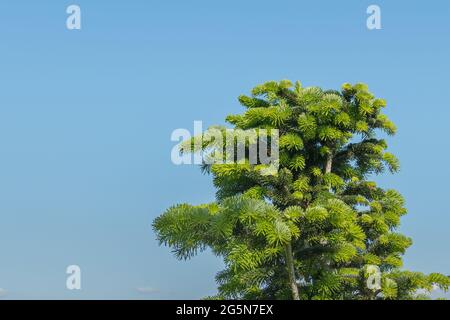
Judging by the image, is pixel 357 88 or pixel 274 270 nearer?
pixel 274 270

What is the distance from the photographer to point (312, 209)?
31.3 ft

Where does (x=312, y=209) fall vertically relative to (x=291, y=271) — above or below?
above

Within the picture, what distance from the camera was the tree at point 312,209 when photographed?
9.10 metres

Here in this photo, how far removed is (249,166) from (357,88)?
283cm

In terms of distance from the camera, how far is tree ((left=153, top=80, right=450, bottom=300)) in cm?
910

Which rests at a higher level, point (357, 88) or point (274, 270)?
point (357, 88)
